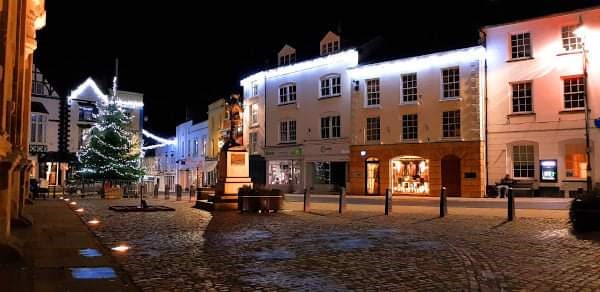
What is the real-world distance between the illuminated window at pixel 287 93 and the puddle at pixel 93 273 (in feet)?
109

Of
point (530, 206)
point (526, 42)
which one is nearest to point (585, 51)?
point (526, 42)

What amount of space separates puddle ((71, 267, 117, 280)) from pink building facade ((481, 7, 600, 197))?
80.9ft

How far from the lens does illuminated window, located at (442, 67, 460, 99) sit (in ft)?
103

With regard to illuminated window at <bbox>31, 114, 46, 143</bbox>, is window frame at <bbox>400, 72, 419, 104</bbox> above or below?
above

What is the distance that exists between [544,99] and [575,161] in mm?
3618

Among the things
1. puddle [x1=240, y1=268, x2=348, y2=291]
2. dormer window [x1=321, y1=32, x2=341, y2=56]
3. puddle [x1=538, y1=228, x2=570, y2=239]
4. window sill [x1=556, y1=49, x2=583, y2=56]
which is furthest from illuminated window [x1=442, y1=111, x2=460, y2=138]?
puddle [x1=240, y1=268, x2=348, y2=291]

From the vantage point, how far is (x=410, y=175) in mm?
33312

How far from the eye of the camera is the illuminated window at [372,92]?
34.9 meters

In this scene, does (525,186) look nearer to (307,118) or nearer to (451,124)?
(451,124)

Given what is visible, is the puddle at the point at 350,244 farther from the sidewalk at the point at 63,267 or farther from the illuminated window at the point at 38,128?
the illuminated window at the point at 38,128

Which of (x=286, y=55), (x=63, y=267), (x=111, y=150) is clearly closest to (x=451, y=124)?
(x=286, y=55)

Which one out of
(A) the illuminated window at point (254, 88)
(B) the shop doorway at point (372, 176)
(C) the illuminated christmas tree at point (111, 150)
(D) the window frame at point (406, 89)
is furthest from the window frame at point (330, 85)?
(C) the illuminated christmas tree at point (111, 150)

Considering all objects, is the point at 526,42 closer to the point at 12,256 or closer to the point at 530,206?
the point at 530,206

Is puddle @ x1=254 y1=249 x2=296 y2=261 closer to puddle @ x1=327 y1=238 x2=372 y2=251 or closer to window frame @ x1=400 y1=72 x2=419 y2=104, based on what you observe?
puddle @ x1=327 y1=238 x2=372 y2=251
